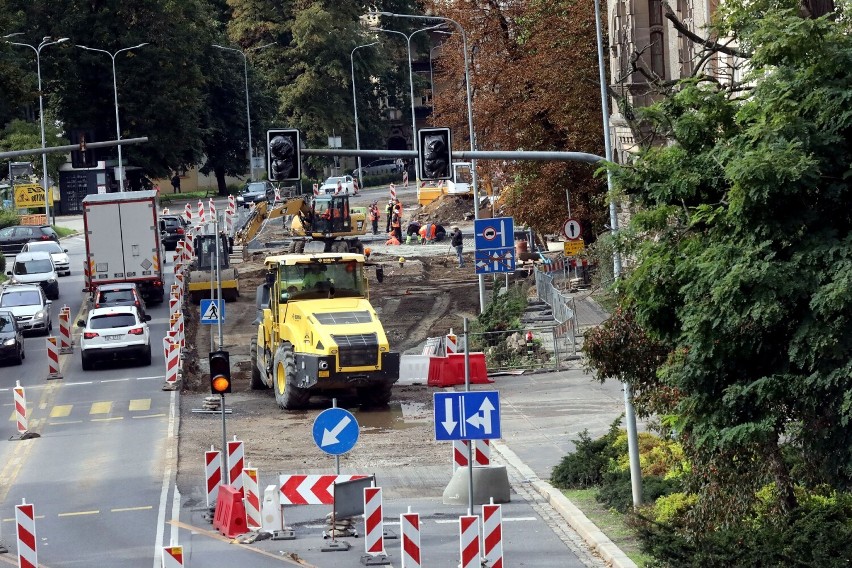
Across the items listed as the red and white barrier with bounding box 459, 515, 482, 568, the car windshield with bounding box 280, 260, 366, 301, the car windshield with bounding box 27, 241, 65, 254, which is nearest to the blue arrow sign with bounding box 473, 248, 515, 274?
the car windshield with bounding box 280, 260, 366, 301

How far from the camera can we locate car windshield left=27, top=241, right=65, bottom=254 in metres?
57.4

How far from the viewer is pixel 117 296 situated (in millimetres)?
42469

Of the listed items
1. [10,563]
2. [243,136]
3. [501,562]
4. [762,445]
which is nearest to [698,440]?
[762,445]

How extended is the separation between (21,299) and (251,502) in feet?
86.0

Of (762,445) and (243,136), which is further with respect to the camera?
(243,136)

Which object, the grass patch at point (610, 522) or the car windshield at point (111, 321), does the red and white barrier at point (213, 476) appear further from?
the car windshield at point (111, 321)

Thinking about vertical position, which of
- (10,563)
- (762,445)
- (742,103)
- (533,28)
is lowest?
(10,563)

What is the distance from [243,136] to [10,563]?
85.2 meters

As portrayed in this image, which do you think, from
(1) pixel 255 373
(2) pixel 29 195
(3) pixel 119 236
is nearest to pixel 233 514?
(1) pixel 255 373

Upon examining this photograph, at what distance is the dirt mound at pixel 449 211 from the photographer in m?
83.3

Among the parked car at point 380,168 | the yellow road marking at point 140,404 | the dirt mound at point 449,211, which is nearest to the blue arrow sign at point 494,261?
the yellow road marking at point 140,404

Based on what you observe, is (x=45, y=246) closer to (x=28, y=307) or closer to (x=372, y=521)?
(x=28, y=307)

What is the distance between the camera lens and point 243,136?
102812 millimetres

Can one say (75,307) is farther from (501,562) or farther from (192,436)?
(501,562)
